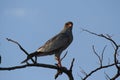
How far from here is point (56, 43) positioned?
9734mm

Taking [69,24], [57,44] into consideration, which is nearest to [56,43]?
[57,44]

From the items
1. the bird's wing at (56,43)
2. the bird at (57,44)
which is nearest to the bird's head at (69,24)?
the bird at (57,44)

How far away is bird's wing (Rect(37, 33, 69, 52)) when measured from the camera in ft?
30.4

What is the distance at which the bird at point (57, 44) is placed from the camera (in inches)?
355

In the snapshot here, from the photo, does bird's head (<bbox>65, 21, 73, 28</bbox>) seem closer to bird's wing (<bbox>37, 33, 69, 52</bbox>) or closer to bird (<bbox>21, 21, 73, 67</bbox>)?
bird (<bbox>21, 21, 73, 67</bbox>)

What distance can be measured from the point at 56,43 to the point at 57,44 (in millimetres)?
41

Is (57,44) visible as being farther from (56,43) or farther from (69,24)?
(69,24)

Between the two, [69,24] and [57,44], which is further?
[69,24]

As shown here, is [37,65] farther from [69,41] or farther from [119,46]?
[69,41]

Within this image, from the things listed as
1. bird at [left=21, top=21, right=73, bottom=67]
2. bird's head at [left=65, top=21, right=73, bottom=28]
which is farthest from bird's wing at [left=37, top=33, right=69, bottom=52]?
bird's head at [left=65, top=21, right=73, bottom=28]

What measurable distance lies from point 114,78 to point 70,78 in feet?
3.14

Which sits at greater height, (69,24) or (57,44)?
(69,24)

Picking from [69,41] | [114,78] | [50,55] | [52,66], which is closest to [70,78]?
[52,66]

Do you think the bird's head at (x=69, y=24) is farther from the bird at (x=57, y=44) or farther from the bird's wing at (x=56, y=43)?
the bird's wing at (x=56, y=43)
